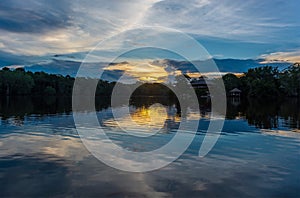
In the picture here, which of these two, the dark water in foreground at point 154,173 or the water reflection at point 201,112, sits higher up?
the water reflection at point 201,112

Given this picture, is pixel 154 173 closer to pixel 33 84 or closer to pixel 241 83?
pixel 241 83

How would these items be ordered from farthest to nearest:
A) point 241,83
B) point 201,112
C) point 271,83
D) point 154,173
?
point 241,83, point 271,83, point 201,112, point 154,173

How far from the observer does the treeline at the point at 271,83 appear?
9844cm

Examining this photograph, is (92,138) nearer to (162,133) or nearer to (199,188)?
(162,133)

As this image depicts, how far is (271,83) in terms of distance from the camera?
100 m

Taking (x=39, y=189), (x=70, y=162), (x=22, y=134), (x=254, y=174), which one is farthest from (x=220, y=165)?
(x=22, y=134)

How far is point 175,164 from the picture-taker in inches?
416

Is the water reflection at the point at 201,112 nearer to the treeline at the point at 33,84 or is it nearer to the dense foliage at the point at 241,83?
the dense foliage at the point at 241,83

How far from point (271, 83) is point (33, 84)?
8816 centimetres

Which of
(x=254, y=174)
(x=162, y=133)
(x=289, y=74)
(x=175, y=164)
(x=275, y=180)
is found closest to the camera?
(x=275, y=180)

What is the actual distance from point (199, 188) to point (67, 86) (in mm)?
136617

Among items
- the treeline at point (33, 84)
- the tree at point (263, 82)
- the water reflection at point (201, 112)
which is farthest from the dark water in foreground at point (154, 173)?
the treeline at point (33, 84)

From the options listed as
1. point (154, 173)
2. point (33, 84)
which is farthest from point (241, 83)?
point (154, 173)

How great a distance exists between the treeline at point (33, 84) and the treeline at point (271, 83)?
74.8m
